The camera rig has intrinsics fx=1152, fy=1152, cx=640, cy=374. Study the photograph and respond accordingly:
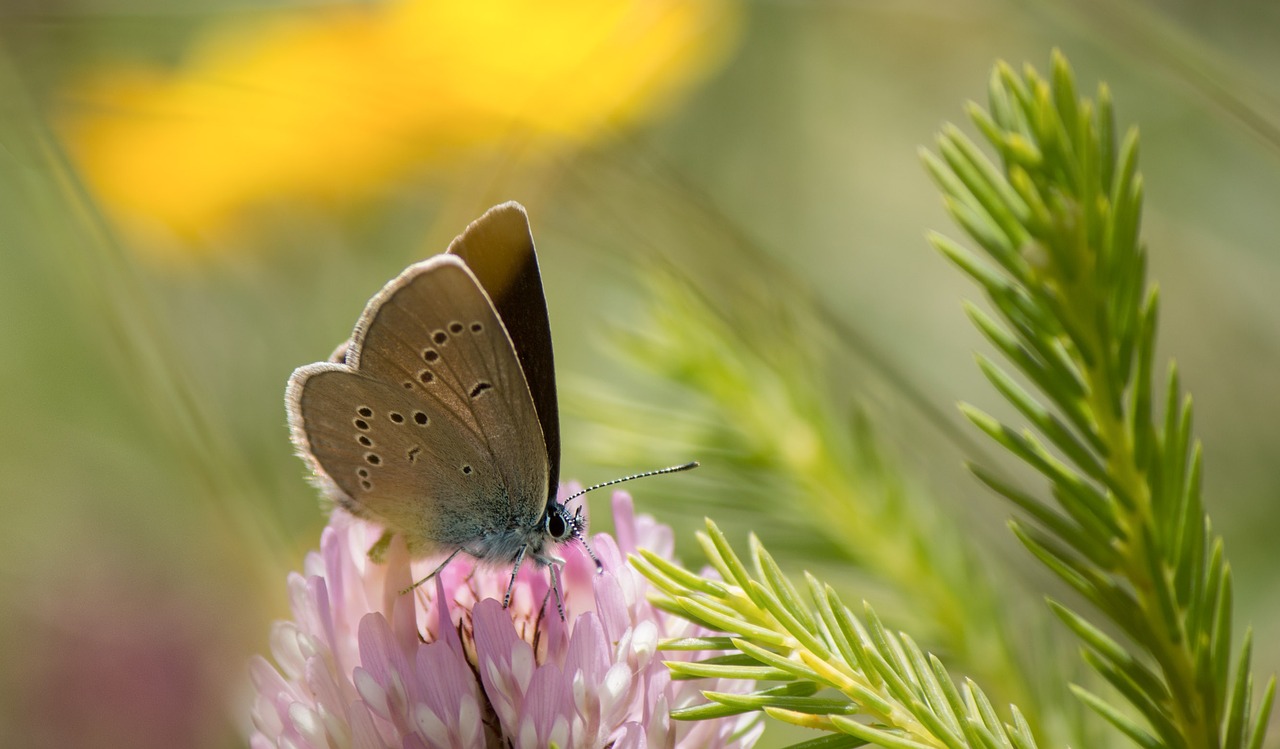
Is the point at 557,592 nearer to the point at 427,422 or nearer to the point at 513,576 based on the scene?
the point at 513,576

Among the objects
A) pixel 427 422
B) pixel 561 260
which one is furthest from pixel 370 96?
pixel 427 422

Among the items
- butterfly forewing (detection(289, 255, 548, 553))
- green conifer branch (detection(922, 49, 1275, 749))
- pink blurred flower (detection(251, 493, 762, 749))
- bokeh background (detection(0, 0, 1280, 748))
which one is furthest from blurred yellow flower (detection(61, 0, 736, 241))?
green conifer branch (detection(922, 49, 1275, 749))

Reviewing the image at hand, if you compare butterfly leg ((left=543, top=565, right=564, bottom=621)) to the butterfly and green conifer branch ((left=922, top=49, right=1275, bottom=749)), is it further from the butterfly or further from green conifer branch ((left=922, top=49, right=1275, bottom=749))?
green conifer branch ((left=922, top=49, right=1275, bottom=749))

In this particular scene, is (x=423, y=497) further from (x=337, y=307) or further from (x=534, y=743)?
(x=337, y=307)

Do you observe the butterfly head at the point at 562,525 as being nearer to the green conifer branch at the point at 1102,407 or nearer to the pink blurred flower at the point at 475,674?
the pink blurred flower at the point at 475,674

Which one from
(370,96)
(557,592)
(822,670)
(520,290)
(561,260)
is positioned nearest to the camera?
(822,670)

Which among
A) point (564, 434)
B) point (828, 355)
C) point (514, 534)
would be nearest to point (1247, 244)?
point (828, 355)
